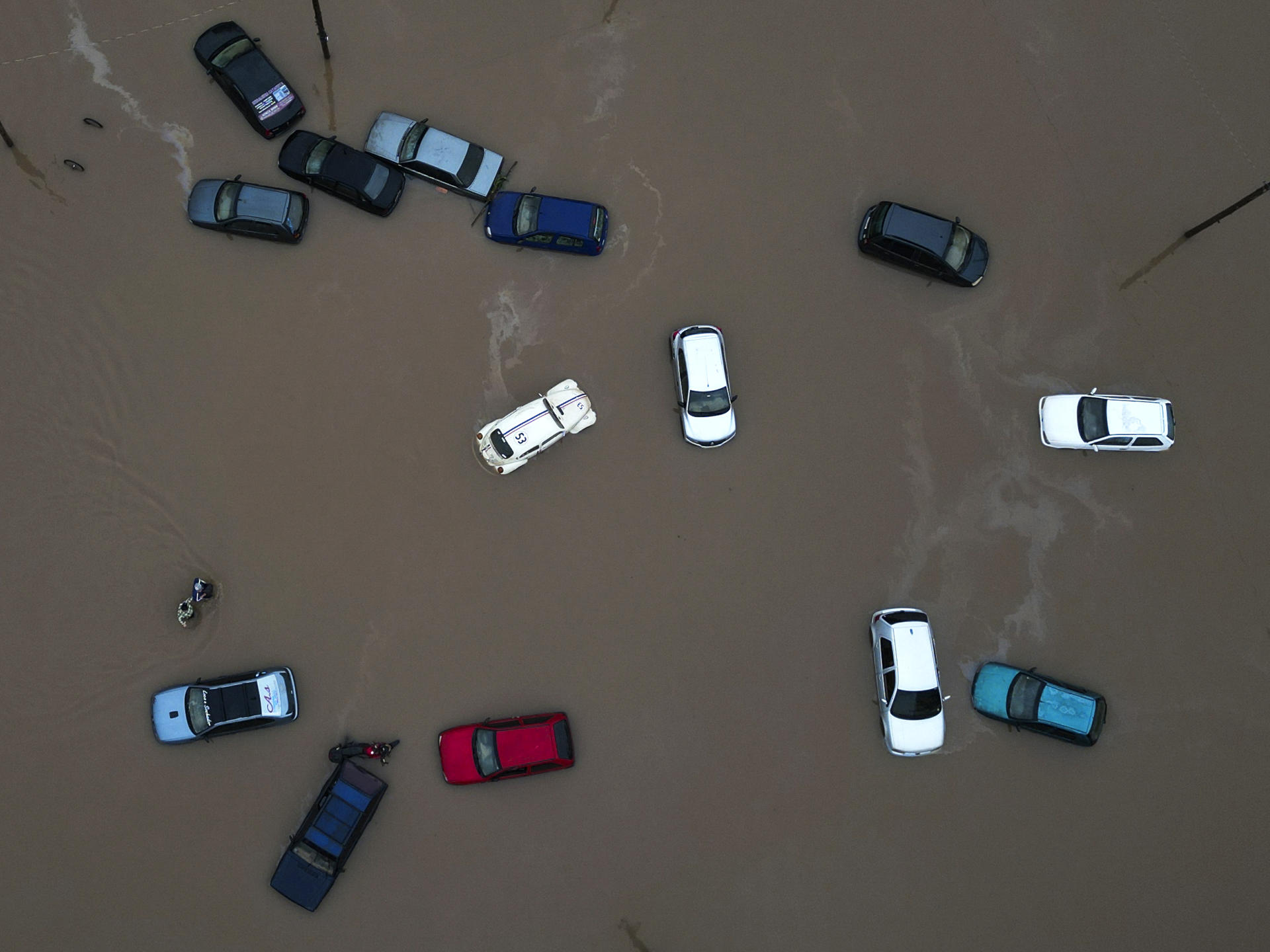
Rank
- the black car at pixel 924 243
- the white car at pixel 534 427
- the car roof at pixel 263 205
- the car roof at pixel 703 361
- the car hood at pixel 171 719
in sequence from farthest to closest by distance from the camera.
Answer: the black car at pixel 924 243 → the car roof at pixel 263 205 → the car roof at pixel 703 361 → the white car at pixel 534 427 → the car hood at pixel 171 719

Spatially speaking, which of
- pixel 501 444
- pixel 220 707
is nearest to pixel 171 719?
pixel 220 707

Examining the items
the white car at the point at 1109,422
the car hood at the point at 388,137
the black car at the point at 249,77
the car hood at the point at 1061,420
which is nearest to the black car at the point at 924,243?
the car hood at the point at 1061,420

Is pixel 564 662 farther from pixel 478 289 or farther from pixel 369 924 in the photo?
pixel 478 289

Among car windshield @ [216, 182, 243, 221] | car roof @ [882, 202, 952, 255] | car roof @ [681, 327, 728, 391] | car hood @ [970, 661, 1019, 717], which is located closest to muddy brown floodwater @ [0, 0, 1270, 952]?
car hood @ [970, 661, 1019, 717]

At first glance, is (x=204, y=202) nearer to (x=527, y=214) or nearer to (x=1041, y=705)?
(x=527, y=214)

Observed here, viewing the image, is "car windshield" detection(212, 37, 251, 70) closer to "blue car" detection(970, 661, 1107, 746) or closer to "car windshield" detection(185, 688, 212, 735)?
"car windshield" detection(185, 688, 212, 735)

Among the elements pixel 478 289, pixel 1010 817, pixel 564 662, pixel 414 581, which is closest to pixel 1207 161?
pixel 1010 817

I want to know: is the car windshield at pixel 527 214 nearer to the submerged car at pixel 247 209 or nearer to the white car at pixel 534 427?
the white car at pixel 534 427
